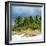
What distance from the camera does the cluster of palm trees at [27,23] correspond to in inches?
82.4

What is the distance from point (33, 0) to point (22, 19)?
0.35 m

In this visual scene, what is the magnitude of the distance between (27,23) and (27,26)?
46mm

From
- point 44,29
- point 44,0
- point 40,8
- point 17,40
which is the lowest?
point 17,40

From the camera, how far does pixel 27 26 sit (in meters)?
2.12

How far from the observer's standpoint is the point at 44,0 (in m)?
2.19

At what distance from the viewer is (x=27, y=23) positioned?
213 cm

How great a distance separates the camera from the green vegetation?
209 centimetres

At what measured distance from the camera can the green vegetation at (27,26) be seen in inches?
82.3

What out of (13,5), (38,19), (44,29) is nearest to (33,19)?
(38,19)

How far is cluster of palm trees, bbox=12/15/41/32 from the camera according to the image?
82.4 inches
